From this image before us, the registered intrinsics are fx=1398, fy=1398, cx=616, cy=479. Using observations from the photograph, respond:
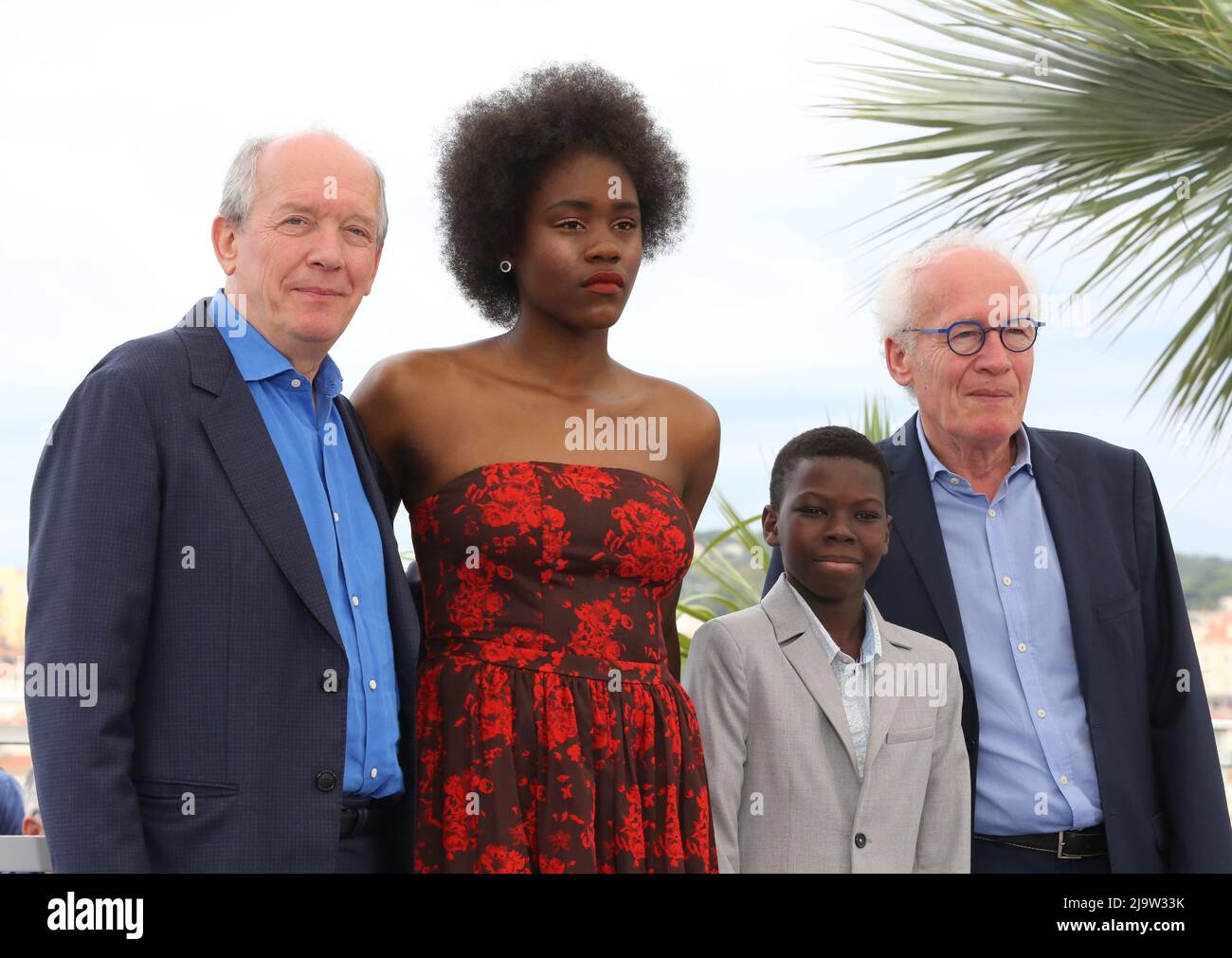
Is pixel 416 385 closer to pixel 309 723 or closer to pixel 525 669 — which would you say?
pixel 525 669

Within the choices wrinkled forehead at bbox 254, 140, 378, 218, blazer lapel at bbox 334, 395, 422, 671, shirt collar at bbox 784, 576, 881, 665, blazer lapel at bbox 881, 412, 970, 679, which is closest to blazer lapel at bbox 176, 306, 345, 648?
blazer lapel at bbox 334, 395, 422, 671

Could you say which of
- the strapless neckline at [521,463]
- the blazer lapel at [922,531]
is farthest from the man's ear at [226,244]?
the blazer lapel at [922,531]

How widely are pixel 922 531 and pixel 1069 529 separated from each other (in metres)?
0.32

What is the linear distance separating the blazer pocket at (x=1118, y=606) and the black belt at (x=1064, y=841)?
1.43 feet

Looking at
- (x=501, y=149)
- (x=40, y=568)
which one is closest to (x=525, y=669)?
(x=40, y=568)

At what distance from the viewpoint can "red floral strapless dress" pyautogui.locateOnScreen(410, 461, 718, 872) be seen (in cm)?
246

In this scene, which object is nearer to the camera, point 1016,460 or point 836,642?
point 836,642

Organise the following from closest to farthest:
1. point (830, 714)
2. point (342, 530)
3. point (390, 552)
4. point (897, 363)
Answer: point (342, 530)
point (390, 552)
point (830, 714)
point (897, 363)

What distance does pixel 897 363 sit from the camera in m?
3.19

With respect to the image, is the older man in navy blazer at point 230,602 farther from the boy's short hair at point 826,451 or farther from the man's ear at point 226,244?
the boy's short hair at point 826,451

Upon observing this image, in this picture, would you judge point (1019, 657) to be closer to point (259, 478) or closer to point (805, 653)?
point (805, 653)

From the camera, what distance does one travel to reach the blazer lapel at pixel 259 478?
7.22 ft

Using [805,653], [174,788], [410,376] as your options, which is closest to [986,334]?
[805,653]

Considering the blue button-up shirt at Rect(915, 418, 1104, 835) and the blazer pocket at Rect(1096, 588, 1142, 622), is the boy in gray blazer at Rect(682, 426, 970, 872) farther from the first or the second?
the blazer pocket at Rect(1096, 588, 1142, 622)
